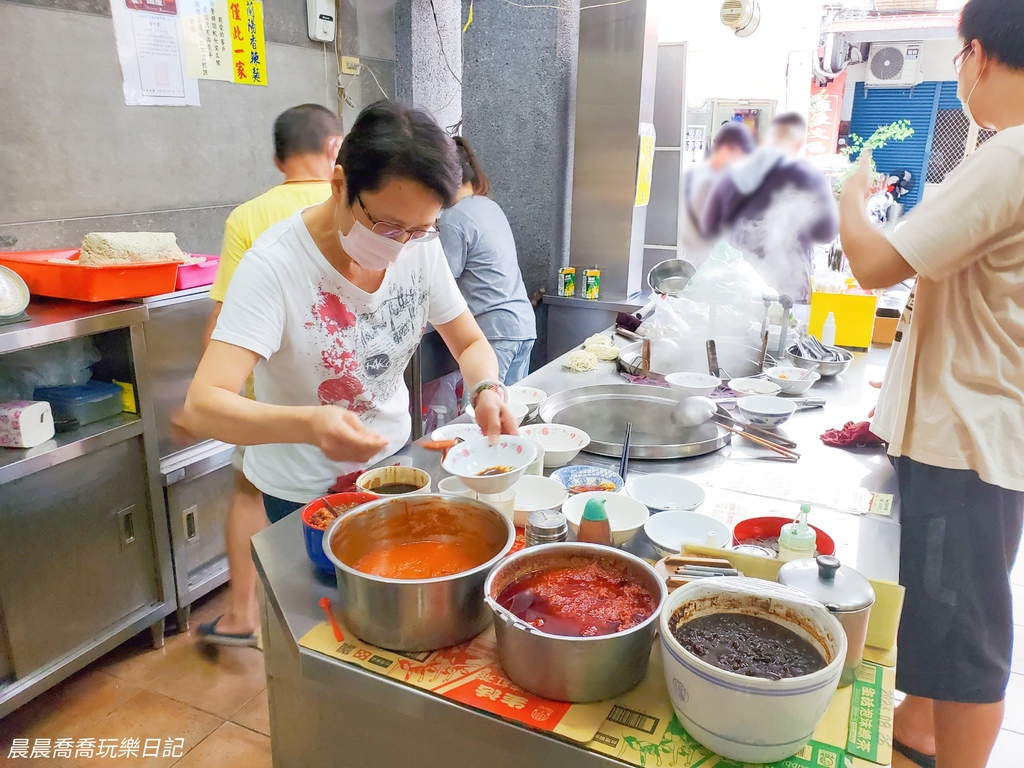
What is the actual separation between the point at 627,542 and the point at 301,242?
98cm

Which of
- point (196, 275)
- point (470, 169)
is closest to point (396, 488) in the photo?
point (196, 275)

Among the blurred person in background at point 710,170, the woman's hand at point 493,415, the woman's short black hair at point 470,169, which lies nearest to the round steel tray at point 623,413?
the woman's hand at point 493,415

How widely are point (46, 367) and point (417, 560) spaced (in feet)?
6.63

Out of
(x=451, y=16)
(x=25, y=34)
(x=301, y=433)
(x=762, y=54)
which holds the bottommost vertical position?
(x=301, y=433)

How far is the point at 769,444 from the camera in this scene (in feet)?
6.53

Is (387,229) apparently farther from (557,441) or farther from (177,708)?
(177,708)

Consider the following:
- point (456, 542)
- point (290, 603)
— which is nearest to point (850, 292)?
point (456, 542)

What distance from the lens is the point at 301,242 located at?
1600mm

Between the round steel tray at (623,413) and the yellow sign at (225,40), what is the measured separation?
248cm

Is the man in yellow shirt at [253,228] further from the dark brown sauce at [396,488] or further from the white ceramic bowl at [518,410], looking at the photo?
the dark brown sauce at [396,488]

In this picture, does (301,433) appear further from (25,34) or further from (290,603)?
(25,34)

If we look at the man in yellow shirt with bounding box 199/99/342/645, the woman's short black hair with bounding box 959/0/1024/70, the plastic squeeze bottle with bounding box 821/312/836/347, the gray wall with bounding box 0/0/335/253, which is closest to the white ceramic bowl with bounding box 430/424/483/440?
the man in yellow shirt with bounding box 199/99/342/645

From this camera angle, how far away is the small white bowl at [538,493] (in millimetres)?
1605

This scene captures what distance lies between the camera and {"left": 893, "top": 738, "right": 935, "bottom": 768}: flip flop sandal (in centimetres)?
216
